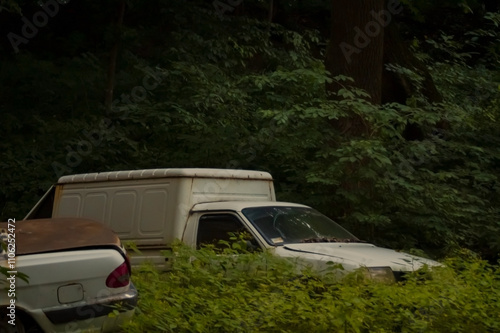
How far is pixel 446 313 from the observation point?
26.1ft

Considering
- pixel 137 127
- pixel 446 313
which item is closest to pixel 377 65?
pixel 137 127

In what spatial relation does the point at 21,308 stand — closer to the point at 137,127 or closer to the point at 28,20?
the point at 137,127

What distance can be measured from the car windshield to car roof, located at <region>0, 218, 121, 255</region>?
264 centimetres

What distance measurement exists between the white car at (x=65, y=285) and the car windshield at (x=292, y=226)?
2.96 m

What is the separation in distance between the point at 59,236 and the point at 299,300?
2337 mm

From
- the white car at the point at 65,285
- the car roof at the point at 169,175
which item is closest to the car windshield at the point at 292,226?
the car roof at the point at 169,175

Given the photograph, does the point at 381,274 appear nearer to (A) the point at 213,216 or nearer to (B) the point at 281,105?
(A) the point at 213,216

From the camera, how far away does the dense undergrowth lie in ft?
25.6

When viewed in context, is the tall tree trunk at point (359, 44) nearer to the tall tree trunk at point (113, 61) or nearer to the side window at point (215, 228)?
the side window at point (215, 228)

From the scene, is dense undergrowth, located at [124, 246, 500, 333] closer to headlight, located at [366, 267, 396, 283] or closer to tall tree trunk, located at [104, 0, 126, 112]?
headlight, located at [366, 267, 396, 283]

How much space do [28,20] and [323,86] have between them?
11.9 meters

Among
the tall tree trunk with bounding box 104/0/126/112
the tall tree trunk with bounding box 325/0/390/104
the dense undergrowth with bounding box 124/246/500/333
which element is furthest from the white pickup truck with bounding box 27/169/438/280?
the tall tree trunk with bounding box 104/0/126/112

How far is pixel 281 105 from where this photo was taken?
54.3 ft

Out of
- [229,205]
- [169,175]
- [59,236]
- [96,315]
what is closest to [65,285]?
[96,315]
